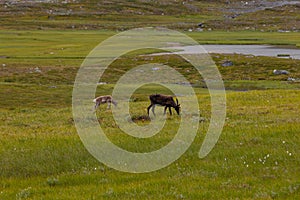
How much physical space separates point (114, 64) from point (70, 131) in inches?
2412

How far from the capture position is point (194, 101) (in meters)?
33.9

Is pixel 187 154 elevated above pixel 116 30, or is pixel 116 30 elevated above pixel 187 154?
pixel 187 154

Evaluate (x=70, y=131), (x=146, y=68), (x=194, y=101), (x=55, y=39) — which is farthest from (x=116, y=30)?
(x=70, y=131)

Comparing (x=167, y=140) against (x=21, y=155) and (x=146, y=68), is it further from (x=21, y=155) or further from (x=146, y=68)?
(x=146, y=68)

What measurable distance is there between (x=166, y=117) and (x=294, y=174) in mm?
11459

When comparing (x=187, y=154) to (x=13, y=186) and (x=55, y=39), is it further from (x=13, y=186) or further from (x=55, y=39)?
(x=55, y=39)

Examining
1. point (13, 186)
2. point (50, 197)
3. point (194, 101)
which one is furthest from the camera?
point (194, 101)

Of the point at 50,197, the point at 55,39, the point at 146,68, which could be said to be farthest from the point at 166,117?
the point at 55,39

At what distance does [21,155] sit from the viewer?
17656mm

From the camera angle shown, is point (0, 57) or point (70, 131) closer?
point (70, 131)

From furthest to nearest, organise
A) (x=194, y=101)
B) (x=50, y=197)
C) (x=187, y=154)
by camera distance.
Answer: (x=194, y=101)
(x=187, y=154)
(x=50, y=197)

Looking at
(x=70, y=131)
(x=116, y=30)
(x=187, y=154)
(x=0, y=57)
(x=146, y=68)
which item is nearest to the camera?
(x=187, y=154)

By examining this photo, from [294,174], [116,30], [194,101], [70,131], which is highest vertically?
[294,174]

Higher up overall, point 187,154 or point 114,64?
point 187,154
